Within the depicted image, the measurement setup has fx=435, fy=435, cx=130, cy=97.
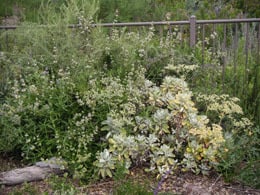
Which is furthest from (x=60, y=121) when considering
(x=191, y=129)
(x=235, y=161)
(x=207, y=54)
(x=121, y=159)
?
(x=207, y=54)

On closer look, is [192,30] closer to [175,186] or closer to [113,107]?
[113,107]

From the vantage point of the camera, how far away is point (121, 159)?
13.2 ft

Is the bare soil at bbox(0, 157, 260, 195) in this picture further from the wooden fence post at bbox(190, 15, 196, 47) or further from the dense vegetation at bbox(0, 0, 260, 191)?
the wooden fence post at bbox(190, 15, 196, 47)

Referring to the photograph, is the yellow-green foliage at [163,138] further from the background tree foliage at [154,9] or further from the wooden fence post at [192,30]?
the background tree foliage at [154,9]

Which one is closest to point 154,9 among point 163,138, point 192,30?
point 192,30

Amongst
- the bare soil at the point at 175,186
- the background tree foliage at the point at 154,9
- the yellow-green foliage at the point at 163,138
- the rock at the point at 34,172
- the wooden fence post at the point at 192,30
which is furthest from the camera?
the background tree foliage at the point at 154,9

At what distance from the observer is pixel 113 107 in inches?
176

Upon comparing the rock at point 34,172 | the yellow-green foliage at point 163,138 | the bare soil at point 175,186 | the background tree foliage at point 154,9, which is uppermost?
the background tree foliage at point 154,9

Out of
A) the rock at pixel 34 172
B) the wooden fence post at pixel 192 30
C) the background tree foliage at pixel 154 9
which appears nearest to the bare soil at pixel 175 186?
the rock at pixel 34 172

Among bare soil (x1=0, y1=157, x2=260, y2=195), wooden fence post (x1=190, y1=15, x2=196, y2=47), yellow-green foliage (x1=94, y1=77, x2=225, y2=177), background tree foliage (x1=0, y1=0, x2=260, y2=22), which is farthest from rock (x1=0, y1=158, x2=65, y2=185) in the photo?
background tree foliage (x1=0, y1=0, x2=260, y2=22)

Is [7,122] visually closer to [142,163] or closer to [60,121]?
[60,121]

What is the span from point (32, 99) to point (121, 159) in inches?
51.9

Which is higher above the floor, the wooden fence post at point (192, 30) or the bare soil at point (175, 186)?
the wooden fence post at point (192, 30)

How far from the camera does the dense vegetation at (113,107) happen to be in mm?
4141
